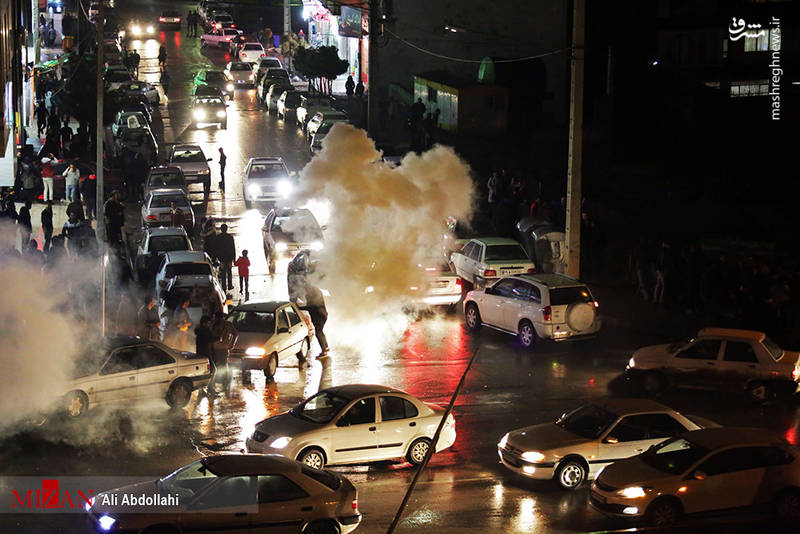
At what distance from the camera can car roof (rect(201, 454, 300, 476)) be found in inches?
475

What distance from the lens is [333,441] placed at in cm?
1519

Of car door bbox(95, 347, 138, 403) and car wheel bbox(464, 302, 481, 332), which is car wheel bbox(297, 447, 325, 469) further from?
car wheel bbox(464, 302, 481, 332)

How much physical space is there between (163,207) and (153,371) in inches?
561

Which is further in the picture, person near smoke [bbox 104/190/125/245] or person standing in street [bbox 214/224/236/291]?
person near smoke [bbox 104/190/125/245]

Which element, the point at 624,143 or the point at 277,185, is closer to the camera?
the point at 277,185

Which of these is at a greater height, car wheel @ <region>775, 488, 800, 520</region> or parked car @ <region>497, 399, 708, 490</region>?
parked car @ <region>497, 399, 708, 490</region>

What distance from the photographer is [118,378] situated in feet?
56.6

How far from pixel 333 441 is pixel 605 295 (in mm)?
13459

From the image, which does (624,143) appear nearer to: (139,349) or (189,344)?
(189,344)

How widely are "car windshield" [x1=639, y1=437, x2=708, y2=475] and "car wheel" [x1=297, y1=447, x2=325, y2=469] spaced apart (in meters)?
4.38

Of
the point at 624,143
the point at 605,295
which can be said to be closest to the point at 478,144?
the point at 624,143

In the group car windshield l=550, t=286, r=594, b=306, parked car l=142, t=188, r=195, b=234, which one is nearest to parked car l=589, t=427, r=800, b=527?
car windshield l=550, t=286, r=594, b=306

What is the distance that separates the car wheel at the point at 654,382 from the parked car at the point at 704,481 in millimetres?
4948

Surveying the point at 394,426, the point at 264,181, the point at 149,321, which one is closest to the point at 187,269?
the point at 149,321
